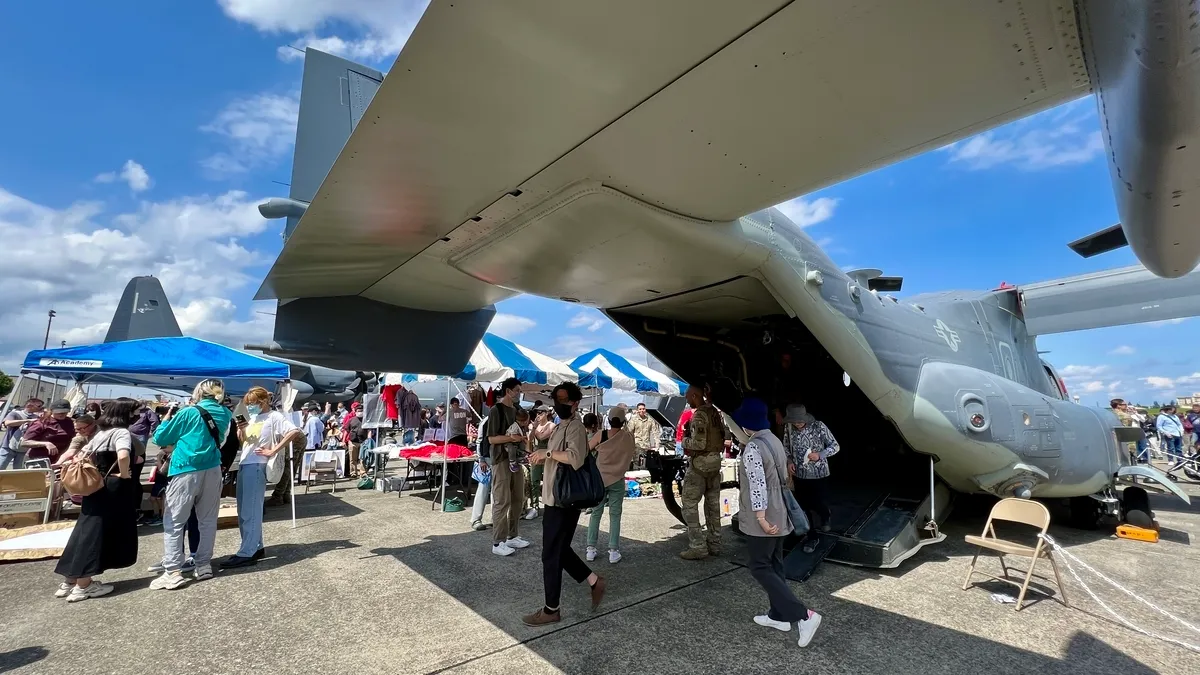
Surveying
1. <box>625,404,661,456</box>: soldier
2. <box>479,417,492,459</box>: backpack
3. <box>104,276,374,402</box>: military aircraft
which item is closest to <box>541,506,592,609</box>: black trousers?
<box>479,417,492,459</box>: backpack

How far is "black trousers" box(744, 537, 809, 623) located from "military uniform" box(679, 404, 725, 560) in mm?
1860

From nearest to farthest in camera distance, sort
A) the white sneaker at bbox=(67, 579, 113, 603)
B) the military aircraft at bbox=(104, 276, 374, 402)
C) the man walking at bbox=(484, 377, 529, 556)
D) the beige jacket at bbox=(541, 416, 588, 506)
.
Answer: the beige jacket at bbox=(541, 416, 588, 506)
the white sneaker at bbox=(67, 579, 113, 603)
the man walking at bbox=(484, 377, 529, 556)
the military aircraft at bbox=(104, 276, 374, 402)

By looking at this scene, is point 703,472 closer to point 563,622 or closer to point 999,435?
point 563,622

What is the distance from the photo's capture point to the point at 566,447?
4.01 m

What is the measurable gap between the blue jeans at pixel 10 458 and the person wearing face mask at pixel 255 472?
619 cm

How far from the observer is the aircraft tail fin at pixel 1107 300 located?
6340 mm

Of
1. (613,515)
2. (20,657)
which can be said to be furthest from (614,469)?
(20,657)

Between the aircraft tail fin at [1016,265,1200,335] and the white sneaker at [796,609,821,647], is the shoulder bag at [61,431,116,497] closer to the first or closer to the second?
the white sneaker at [796,609,821,647]

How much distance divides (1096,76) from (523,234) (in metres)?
3.00

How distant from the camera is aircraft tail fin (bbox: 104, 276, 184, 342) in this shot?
2142 centimetres

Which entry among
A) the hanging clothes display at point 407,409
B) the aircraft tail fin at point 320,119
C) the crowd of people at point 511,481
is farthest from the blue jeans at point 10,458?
the aircraft tail fin at point 320,119

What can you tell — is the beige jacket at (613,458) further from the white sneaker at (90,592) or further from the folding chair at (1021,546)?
the white sneaker at (90,592)

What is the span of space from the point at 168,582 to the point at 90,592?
0.53 meters

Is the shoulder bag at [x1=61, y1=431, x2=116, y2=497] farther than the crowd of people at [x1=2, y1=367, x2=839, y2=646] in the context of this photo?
Yes
